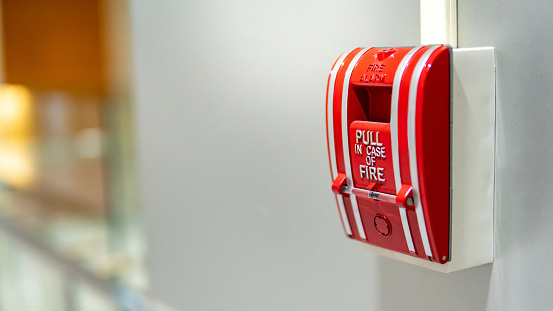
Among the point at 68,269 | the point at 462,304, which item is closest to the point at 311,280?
the point at 462,304

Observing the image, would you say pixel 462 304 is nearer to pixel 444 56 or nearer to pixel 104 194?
pixel 444 56

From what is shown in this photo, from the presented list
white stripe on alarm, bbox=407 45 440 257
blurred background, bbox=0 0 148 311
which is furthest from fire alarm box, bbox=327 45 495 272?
blurred background, bbox=0 0 148 311

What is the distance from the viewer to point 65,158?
2635 mm

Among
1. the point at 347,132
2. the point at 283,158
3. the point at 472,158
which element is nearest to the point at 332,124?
the point at 347,132

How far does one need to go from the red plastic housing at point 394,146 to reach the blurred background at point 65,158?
189 cm

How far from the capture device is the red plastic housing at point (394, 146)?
52 cm

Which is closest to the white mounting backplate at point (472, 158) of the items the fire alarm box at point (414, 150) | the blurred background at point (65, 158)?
the fire alarm box at point (414, 150)

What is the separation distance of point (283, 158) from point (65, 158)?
6.50 ft

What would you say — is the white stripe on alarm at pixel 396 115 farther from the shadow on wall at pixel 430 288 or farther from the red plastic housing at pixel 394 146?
the shadow on wall at pixel 430 288

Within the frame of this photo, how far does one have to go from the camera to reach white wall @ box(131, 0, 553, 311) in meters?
0.56

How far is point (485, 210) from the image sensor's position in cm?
58

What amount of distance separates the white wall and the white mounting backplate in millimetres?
13

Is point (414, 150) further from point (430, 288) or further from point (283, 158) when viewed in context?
point (283, 158)

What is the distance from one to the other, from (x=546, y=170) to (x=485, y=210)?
7cm
